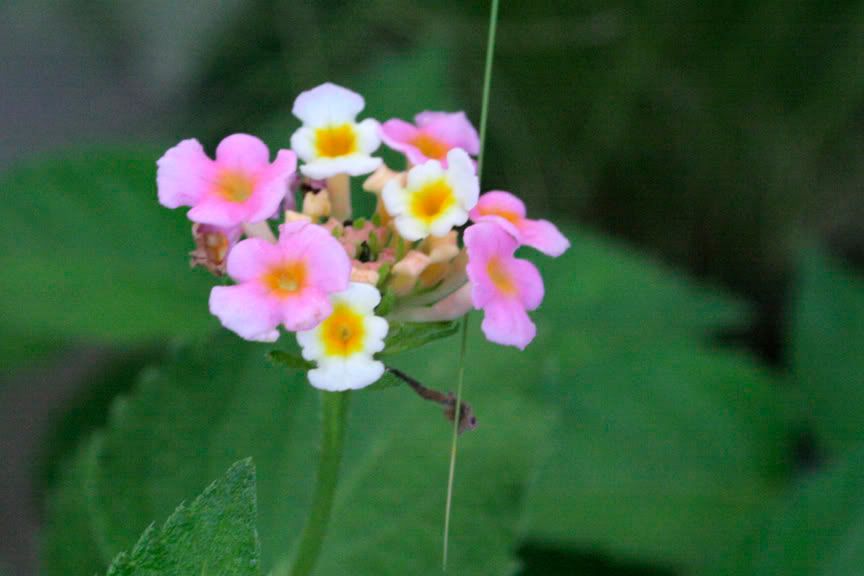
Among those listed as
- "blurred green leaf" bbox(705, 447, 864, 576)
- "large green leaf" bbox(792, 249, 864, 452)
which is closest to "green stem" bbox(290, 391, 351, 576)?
"blurred green leaf" bbox(705, 447, 864, 576)

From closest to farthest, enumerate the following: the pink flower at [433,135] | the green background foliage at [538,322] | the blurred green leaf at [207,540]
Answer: the blurred green leaf at [207,540] < the pink flower at [433,135] < the green background foliage at [538,322]

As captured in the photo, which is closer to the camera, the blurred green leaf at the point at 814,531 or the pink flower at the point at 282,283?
the pink flower at the point at 282,283

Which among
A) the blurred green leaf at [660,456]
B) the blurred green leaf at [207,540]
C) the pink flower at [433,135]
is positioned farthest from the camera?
the blurred green leaf at [660,456]

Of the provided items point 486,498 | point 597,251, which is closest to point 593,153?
point 597,251

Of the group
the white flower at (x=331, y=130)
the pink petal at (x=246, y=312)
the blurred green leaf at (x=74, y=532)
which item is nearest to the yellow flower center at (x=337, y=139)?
the white flower at (x=331, y=130)

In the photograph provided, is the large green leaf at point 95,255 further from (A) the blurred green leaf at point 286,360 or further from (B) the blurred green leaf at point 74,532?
(A) the blurred green leaf at point 286,360

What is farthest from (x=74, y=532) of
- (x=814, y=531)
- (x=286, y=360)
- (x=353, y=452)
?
(x=814, y=531)

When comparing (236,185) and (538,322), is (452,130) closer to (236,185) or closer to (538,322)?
(236,185)
